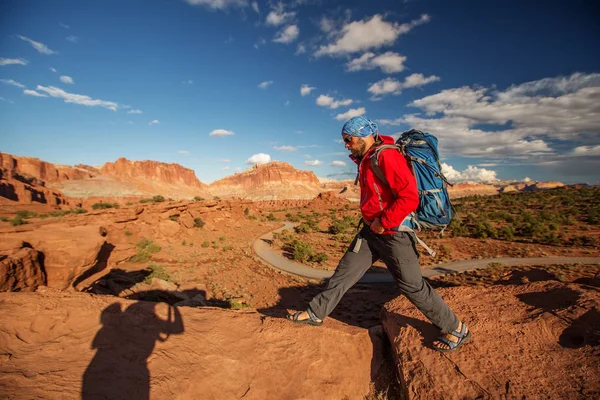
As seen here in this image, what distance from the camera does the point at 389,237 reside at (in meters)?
2.42

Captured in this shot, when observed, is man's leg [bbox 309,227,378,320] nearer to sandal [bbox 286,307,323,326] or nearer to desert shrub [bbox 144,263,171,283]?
sandal [bbox 286,307,323,326]

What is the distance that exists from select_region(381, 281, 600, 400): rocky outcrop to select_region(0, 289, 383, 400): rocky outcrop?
623 millimetres

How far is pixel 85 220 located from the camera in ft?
47.7

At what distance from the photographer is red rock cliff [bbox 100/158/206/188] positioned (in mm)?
76262

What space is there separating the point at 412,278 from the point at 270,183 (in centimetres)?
10773

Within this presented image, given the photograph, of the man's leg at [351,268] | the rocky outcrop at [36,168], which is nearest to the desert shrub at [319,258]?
the man's leg at [351,268]

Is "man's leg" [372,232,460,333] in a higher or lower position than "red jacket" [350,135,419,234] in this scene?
lower

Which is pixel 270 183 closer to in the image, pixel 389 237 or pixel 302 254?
pixel 302 254

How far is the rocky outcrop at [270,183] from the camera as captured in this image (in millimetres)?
101688

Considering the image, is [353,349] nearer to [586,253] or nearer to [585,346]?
[585,346]

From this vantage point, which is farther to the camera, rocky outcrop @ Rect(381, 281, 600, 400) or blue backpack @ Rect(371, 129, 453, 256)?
blue backpack @ Rect(371, 129, 453, 256)

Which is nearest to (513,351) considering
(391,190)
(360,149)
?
(391,190)

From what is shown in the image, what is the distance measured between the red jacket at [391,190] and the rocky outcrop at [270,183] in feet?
311

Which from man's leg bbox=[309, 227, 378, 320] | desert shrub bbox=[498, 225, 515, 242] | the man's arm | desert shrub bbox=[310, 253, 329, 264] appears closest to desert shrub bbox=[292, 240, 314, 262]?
desert shrub bbox=[310, 253, 329, 264]
